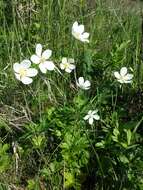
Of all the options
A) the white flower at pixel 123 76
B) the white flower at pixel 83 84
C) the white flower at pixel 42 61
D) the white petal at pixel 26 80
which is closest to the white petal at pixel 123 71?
the white flower at pixel 123 76

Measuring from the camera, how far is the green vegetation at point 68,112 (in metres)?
2.29

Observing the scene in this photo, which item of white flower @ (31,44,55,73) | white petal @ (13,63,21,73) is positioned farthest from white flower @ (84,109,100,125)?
white petal @ (13,63,21,73)

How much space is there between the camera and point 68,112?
2.35 m

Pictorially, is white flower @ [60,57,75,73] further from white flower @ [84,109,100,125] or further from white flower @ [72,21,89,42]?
white flower @ [84,109,100,125]

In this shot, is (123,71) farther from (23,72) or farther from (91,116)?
(23,72)

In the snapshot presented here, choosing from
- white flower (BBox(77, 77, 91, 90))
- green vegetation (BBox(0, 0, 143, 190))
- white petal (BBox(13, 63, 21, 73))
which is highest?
white petal (BBox(13, 63, 21, 73))

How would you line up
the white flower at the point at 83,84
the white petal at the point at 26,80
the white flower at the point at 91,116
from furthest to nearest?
the white flower at the point at 83,84 → the white flower at the point at 91,116 → the white petal at the point at 26,80

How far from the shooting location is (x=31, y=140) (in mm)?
2367

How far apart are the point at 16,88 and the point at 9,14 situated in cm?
67

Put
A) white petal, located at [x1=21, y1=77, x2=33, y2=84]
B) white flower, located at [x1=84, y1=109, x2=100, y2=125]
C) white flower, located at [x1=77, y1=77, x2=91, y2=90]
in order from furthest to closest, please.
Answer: white flower, located at [x1=77, y1=77, x2=91, y2=90]
white flower, located at [x1=84, y1=109, x2=100, y2=125]
white petal, located at [x1=21, y1=77, x2=33, y2=84]

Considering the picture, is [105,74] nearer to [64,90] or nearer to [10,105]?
[64,90]

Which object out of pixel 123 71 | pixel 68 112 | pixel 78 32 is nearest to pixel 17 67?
pixel 68 112

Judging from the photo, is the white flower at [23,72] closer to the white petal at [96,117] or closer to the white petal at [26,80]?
the white petal at [26,80]

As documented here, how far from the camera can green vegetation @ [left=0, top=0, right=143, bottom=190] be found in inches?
90.3
